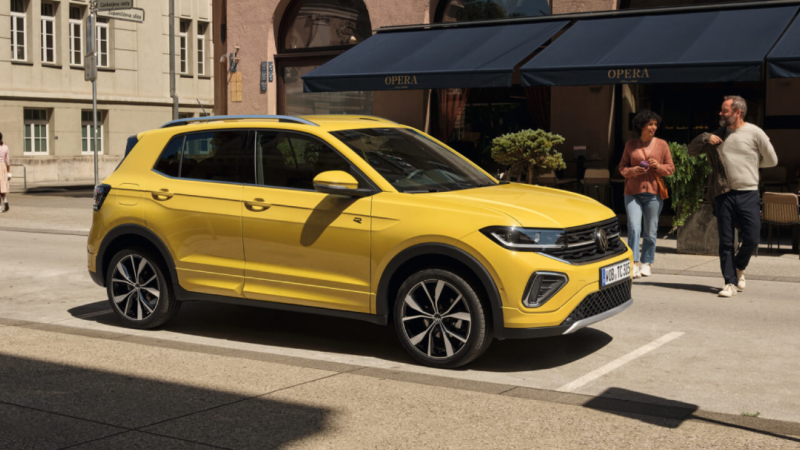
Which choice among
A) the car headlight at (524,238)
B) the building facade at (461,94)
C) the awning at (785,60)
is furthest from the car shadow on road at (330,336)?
the building facade at (461,94)

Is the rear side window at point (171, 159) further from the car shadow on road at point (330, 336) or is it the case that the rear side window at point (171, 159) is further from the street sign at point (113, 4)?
the street sign at point (113, 4)

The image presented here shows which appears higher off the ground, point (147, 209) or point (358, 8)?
point (358, 8)

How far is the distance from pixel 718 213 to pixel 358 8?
1221cm

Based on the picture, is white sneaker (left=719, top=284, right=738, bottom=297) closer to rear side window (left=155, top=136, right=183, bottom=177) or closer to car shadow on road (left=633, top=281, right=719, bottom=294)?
car shadow on road (left=633, top=281, right=719, bottom=294)

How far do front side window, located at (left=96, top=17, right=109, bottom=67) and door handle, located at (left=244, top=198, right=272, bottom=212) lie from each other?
3329 centimetres

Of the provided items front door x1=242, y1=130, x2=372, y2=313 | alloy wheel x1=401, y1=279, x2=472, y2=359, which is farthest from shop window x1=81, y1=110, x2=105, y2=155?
alloy wheel x1=401, y1=279, x2=472, y2=359

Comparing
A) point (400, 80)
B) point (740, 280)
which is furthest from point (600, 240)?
point (400, 80)

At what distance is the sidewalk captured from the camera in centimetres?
1148

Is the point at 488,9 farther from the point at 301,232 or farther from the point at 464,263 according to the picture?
the point at 464,263

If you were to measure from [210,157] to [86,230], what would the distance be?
9881mm

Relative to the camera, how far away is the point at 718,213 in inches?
380

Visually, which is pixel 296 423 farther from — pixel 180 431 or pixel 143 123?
pixel 143 123

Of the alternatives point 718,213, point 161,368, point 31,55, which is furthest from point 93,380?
point 31,55

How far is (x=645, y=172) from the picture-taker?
33.6ft
